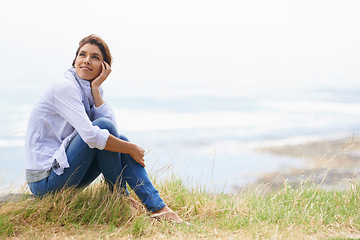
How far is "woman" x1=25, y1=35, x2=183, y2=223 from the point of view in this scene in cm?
303

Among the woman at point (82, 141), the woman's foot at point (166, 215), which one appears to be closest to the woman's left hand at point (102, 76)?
the woman at point (82, 141)

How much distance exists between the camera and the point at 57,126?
10.4 ft

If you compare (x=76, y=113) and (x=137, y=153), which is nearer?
(x=76, y=113)

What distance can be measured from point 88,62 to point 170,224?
55.1 inches

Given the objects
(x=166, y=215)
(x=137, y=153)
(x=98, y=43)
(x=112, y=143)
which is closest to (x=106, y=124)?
(x=112, y=143)

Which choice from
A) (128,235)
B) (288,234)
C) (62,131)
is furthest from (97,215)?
(288,234)

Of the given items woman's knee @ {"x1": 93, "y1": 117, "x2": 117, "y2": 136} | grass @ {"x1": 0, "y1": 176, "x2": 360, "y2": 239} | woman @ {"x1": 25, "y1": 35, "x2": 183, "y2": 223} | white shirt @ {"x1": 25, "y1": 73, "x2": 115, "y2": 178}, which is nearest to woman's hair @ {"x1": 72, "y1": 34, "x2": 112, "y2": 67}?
woman @ {"x1": 25, "y1": 35, "x2": 183, "y2": 223}

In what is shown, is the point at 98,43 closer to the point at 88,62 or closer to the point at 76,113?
the point at 88,62

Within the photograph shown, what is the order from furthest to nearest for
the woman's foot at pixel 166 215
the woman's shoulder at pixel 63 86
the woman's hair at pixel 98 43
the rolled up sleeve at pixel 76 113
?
1. the woman's hair at pixel 98 43
2. the woman's foot at pixel 166 215
3. the woman's shoulder at pixel 63 86
4. the rolled up sleeve at pixel 76 113

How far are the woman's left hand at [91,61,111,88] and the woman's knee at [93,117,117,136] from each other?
345 mm

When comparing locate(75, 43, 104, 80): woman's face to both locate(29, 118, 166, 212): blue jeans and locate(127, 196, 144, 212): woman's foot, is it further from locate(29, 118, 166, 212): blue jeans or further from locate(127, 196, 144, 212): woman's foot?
locate(127, 196, 144, 212): woman's foot

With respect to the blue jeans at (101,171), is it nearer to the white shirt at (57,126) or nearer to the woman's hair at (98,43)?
the white shirt at (57,126)

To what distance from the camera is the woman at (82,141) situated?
303 centimetres

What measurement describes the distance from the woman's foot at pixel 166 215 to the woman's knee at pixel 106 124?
0.70 meters
